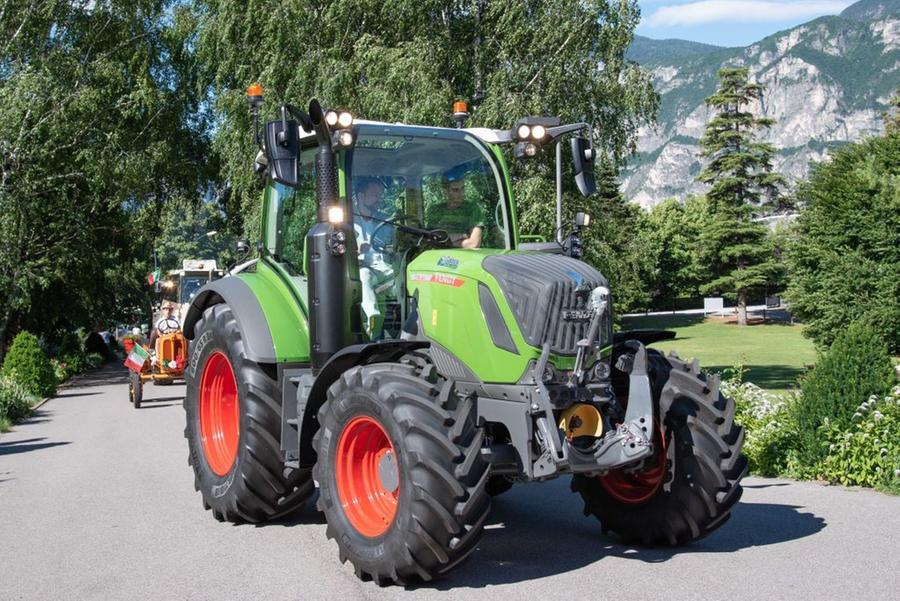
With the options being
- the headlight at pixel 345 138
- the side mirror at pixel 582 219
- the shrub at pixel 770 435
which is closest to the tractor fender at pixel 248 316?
the headlight at pixel 345 138

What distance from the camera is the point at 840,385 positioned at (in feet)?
30.9

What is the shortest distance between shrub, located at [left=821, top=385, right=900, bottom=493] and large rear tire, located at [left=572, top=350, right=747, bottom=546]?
2903mm

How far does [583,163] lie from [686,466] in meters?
2.17

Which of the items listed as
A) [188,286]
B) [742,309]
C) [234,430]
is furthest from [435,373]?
[742,309]

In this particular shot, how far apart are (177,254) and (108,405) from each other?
48242 mm

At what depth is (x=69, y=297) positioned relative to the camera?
1194 inches

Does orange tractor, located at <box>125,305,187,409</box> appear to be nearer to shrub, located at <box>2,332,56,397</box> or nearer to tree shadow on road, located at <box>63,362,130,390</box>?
shrub, located at <box>2,332,56,397</box>

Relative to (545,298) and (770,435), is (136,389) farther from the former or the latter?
(545,298)

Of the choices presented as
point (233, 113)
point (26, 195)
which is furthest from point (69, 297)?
point (233, 113)

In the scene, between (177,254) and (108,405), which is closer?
(108,405)

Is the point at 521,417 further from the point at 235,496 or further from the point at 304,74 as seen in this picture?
the point at 304,74

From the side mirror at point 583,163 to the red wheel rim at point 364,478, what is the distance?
2233 mm

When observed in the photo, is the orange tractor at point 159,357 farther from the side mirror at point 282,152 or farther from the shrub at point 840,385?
the side mirror at point 282,152

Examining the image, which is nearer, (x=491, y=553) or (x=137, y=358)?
(x=491, y=553)
